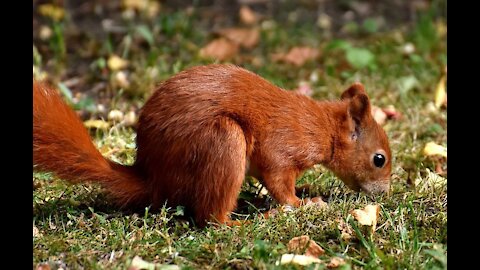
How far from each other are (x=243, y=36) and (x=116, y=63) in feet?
3.63

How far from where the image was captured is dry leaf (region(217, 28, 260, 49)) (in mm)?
5969

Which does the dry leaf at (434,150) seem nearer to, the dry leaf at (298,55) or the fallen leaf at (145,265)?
the dry leaf at (298,55)

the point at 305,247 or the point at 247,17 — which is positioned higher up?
Answer: the point at 247,17

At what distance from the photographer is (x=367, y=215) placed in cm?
329

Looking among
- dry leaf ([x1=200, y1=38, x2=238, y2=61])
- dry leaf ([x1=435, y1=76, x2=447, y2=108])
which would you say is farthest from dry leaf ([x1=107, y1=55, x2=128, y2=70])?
dry leaf ([x1=435, y1=76, x2=447, y2=108])

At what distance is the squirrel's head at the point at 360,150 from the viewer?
3.67 meters

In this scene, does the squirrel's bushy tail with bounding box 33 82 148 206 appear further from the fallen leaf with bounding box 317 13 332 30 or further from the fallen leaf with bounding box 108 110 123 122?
the fallen leaf with bounding box 317 13 332 30

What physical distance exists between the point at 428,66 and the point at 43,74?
255 centimetres

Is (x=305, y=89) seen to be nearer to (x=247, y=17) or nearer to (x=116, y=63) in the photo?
(x=116, y=63)

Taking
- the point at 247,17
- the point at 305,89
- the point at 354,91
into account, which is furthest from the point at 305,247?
the point at 247,17

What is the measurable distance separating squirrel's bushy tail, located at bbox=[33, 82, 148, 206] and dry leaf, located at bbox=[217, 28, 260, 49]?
8.96 feet

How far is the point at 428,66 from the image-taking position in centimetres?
557
